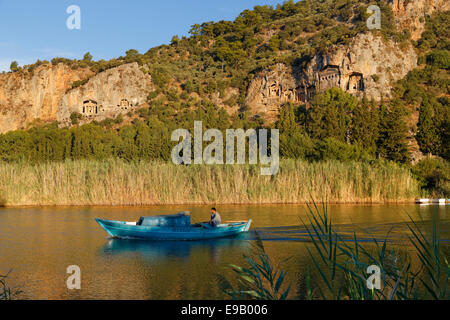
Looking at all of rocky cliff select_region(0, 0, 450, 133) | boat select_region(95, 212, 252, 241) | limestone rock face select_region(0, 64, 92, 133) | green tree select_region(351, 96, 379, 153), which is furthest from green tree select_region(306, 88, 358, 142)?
limestone rock face select_region(0, 64, 92, 133)

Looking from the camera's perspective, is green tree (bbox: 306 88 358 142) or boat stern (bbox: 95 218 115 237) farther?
green tree (bbox: 306 88 358 142)

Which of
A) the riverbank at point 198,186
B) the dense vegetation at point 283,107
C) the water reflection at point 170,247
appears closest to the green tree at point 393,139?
the dense vegetation at point 283,107

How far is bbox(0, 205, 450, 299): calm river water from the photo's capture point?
877 centimetres

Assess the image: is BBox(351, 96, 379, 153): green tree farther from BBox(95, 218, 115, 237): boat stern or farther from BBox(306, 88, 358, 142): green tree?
BBox(95, 218, 115, 237): boat stern

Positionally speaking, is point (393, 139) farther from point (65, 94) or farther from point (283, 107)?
point (65, 94)

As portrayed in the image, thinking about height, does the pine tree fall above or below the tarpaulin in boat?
above

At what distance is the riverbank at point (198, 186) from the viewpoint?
22922 millimetres

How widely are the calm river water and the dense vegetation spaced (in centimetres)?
1067

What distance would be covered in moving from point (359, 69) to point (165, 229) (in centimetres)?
4978

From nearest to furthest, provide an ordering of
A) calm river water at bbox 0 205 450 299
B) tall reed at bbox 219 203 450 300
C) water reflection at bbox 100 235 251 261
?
1. tall reed at bbox 219 203 450 300
2. calm river water at bbox 0 205 450 299
3. water reflection at bbox 100 235 251 261

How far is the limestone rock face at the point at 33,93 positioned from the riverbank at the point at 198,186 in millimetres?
51121

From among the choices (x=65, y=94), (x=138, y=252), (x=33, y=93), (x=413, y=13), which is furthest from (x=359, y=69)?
(x=138, y=252)

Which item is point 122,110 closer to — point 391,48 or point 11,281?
point 391,48
